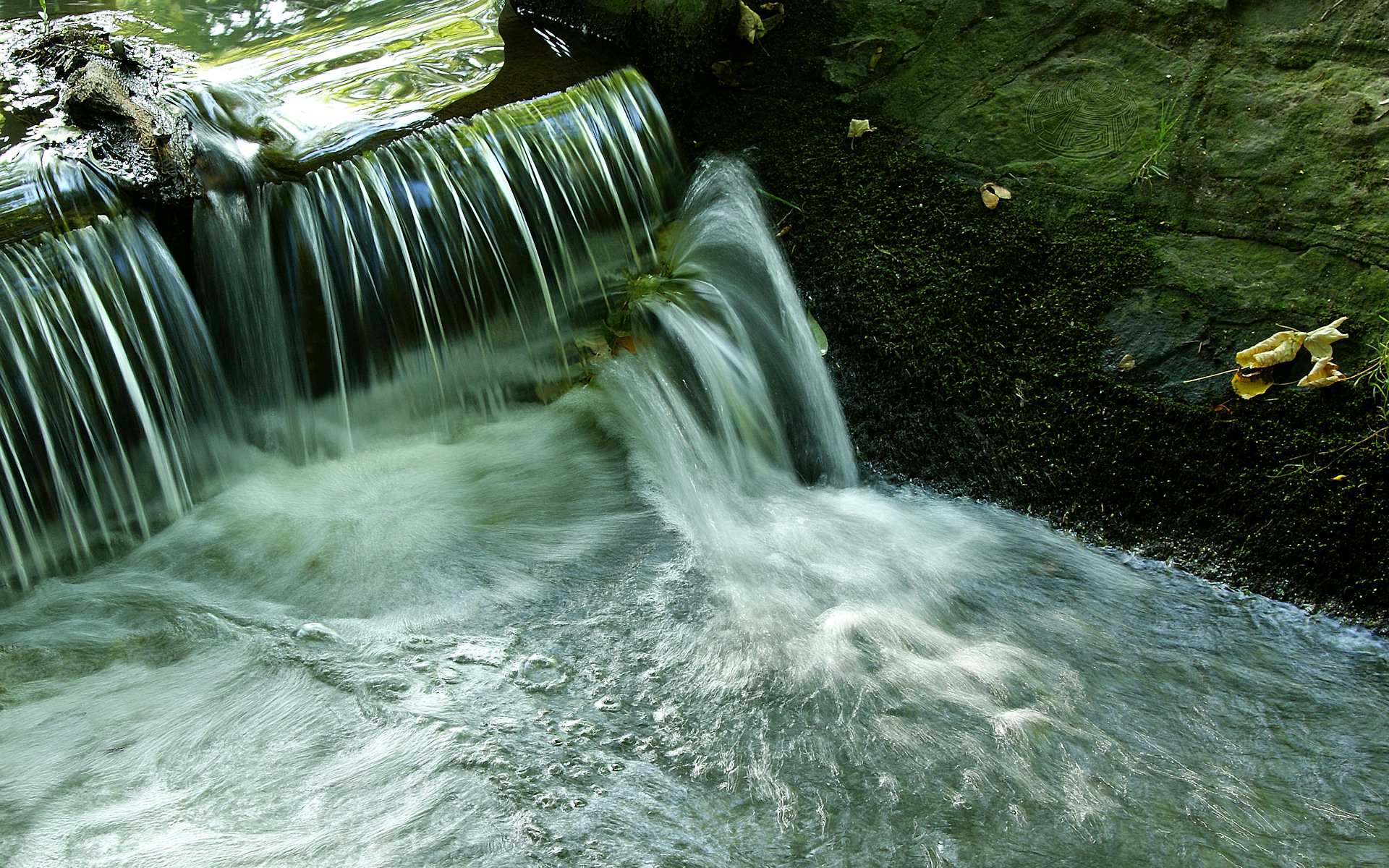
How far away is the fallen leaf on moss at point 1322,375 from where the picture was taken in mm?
2816

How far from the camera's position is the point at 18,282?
2.85m

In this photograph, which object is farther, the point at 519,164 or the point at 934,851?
the point at 519,164

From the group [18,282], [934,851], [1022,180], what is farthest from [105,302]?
[1022,180]

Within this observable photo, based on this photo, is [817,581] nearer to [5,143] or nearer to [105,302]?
[105,302]

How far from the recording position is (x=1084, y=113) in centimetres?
353

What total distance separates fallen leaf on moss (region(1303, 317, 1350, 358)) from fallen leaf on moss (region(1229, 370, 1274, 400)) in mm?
150

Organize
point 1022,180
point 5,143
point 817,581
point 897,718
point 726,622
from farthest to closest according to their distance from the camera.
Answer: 1. point 1022,180
2. point 5,143
3. point 817,581
4. point 726,622
5. point 897,718

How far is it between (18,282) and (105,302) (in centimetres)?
24

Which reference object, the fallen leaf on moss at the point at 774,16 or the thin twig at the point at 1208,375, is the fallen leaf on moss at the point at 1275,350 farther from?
the fallen leaf on moss at the point at 774,16

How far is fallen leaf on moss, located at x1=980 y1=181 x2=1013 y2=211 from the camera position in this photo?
11.4 ft

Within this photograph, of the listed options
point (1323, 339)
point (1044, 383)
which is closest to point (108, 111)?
point (1044, 383)

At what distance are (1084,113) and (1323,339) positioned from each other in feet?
4.22

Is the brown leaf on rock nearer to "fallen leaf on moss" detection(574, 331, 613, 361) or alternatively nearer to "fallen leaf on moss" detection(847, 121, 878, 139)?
"fallen leaf on moss" detection(847, 121, 878, 139)

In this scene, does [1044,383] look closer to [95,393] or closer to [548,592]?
[548,592]
